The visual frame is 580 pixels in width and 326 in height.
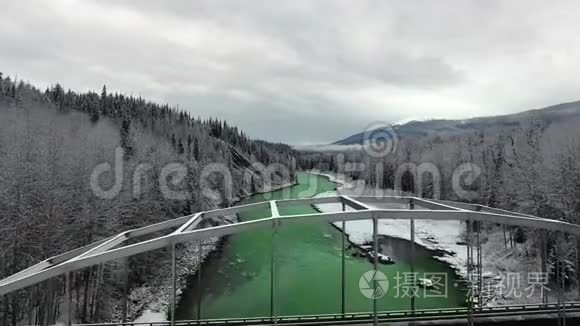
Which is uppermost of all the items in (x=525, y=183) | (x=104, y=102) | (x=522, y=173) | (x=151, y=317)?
(x=104, y=102)

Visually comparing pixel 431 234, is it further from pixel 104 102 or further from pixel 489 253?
pixel 104 102

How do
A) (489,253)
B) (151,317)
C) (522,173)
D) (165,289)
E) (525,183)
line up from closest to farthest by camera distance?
(151,317)
(165,289)
(525,183)
(522,173)
(489,253)

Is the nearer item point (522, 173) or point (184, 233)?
point (184, 233)

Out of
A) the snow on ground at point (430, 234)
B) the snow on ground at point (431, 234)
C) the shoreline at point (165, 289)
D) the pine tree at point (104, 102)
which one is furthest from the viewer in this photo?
the pine tree at point (104, 102)

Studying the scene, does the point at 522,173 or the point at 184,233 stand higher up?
the point at 522,173

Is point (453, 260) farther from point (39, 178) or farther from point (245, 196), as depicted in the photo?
point (245, 196)

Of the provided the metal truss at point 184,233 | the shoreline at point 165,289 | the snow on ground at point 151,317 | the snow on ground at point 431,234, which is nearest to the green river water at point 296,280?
the shoreline at point 165,289

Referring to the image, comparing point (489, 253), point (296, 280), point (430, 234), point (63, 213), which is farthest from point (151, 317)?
point (430, 234)

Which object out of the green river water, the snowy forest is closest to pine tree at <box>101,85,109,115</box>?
the green river water

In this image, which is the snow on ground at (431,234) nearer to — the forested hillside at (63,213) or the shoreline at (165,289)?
the shoreline at (165,289)
